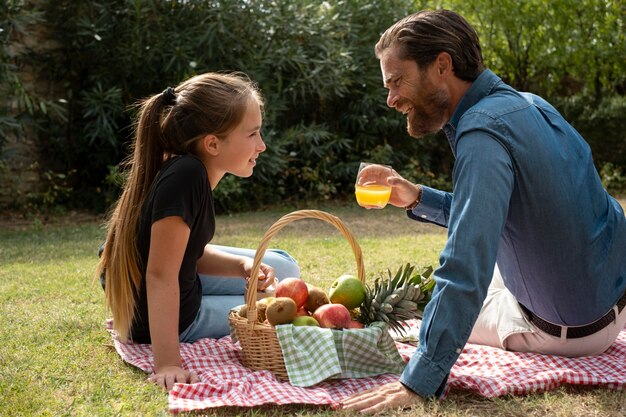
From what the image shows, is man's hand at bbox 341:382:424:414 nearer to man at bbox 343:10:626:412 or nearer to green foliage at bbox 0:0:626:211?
man at bbox 343:10:626:412

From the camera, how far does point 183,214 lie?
3100 millimetres

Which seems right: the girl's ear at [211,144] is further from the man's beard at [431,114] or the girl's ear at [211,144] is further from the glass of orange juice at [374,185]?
the man's beard at [431,114]

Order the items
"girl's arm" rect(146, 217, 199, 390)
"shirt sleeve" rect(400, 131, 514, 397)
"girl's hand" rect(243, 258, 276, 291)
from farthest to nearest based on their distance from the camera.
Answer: "girl's hand" rect(243, 258, 276, 291), "girl's arm" rect(146, 217, 199, 390), "shirt sleeve" rect(400, 131, 514, 397)

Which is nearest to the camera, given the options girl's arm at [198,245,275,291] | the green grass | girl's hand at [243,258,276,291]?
the green grass

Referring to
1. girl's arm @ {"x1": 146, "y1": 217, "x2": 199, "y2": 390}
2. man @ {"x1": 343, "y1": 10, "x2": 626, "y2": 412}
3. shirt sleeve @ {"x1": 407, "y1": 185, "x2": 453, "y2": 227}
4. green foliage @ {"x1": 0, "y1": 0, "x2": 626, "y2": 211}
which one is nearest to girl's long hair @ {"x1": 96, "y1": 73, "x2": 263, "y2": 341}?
girl's arm @ {"x1": 146, "y1": 217, "x2": 199, "y2": 390}

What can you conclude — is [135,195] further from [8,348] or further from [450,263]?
[450,263]

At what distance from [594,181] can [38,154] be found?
839 centimetres

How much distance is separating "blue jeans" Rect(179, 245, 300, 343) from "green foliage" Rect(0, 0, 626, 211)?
5.61 m

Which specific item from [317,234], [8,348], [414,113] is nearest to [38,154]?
[317,234]

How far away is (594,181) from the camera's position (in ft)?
9.92

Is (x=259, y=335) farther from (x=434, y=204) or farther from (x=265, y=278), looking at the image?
(x=434, y=204)

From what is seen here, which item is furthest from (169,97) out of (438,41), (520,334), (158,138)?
(520,334)

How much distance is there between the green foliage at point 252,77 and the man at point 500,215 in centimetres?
682

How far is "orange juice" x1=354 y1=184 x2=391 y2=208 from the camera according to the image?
3.43 metres
